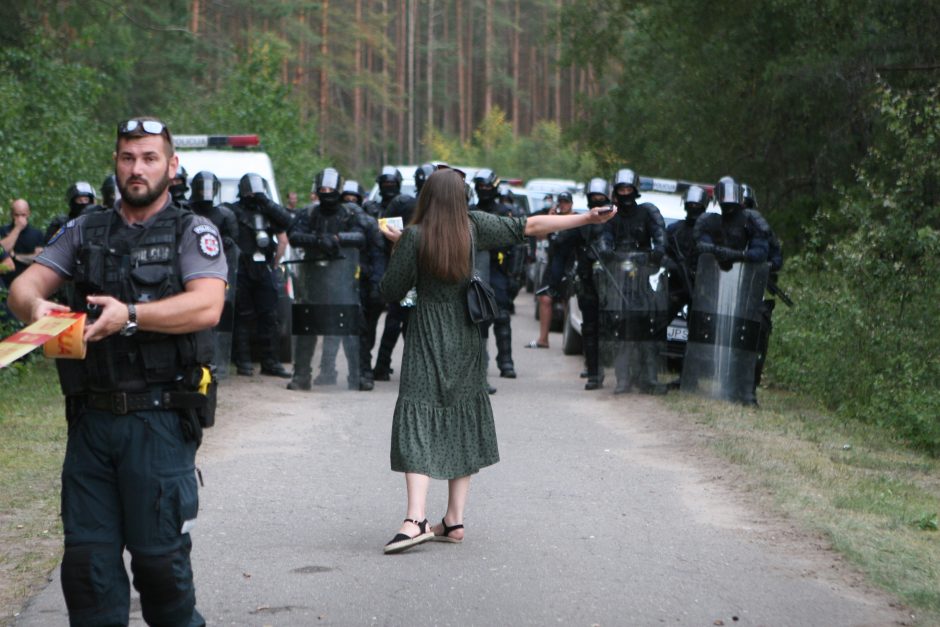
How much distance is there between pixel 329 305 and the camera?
→ 14398 mm

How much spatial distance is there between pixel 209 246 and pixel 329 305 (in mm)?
9550

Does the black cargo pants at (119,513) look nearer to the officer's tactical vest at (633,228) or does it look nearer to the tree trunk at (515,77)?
the officer's tactical vest at (633,228)

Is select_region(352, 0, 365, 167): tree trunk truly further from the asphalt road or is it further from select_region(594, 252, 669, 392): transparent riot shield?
the asphalt road

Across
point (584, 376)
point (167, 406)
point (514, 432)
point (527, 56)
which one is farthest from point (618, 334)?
point (527, 56)

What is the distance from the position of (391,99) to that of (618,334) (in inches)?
1955

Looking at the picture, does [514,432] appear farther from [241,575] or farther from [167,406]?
[167,406]

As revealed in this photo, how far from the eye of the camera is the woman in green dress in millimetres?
7316

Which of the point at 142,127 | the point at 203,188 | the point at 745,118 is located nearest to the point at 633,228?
the point at 203,188

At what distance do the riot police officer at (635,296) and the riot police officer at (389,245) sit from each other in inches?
80.8

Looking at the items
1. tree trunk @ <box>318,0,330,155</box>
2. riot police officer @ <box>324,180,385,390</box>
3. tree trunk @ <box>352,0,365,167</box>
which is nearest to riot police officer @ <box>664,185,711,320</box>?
riot police officer @ <box>324,180,385,390</box>

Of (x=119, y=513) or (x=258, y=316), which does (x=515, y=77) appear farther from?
(x=119, y=513)

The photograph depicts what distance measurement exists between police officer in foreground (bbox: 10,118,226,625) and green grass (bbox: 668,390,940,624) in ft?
10.5

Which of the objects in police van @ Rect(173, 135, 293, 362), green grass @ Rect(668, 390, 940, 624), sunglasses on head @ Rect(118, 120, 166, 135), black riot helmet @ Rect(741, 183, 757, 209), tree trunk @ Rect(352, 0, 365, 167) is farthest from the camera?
tree trunk @ Rect(352, 0, 365, 167)

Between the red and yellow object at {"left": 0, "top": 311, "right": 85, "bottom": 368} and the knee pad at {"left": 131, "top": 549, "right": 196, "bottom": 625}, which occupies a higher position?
the red and yellow object at {"left": 0, "top": 311, "right": 85, "bottom": 368}
